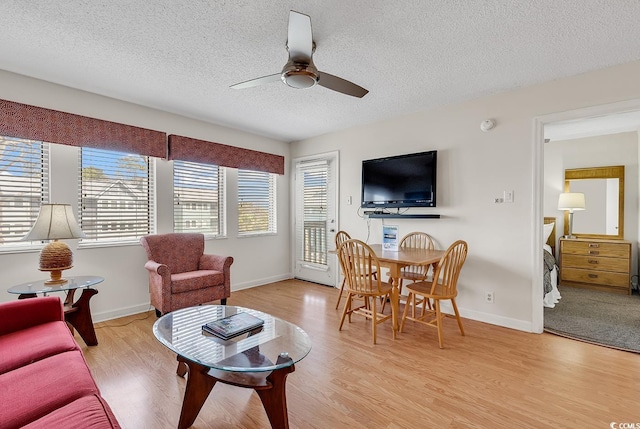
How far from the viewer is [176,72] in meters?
2.58

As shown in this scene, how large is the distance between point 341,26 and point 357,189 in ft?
8.06

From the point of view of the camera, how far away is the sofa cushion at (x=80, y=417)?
38.2 inches

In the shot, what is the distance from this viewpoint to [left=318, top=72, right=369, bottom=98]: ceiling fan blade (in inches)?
79.5

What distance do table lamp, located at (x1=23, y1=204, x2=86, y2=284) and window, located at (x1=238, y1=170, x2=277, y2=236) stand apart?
2.14 m

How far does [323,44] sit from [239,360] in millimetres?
2172

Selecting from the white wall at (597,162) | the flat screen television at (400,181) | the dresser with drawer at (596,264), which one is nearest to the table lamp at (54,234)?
the flat screen television at (400,181)

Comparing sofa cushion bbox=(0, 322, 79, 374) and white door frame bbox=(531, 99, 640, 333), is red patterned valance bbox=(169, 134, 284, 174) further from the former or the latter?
white door frame bbox=(531, 99, 640, 333)

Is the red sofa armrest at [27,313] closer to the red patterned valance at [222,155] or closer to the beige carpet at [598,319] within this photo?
the red patterned valance at [222,155]

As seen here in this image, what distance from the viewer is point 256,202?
4668 millimetres

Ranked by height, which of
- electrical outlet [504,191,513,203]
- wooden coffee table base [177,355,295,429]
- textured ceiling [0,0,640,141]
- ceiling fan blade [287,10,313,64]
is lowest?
wooden coffee table base [177,355,295,429]

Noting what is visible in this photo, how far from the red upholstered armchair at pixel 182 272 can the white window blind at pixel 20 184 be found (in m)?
0.96

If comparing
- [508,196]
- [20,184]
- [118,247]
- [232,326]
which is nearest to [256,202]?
[118,247]

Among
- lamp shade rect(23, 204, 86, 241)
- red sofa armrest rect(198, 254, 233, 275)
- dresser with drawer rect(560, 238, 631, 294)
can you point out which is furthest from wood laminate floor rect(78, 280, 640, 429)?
dresser with drawer rect(560, 238, 631, 294)

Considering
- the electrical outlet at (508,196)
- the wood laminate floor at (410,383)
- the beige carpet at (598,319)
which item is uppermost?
the electrical outlet at (508,196)
